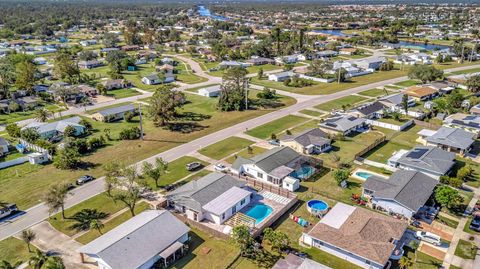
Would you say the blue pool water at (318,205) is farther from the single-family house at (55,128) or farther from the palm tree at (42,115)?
the palm tree at (42,115)

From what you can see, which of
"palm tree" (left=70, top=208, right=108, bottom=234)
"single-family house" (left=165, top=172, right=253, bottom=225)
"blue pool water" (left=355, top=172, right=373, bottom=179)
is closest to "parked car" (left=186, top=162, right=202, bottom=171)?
"single-family house" (left=165, top=172, right=253, bottom=225)

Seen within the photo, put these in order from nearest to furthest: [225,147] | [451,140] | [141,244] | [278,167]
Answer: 1. [141,244]
2. [278,167]
3. [451,140]
4. [225,147]

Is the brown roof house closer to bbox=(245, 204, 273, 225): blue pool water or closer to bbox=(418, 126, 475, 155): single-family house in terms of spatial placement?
bbox=(245, 204, 273, 225): blue pool water

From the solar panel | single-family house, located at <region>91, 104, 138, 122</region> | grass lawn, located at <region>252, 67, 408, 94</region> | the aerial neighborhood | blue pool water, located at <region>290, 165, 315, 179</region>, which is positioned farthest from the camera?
grass lawn, located at <region>252, 67, 408, 94</region>

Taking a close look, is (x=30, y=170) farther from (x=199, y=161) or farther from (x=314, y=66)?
(x=314, y=66)

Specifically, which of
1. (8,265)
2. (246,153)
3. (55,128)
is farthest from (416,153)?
(55,128)

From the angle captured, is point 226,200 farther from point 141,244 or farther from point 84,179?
point 84,179

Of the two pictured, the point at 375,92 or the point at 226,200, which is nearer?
the point at 226,200
